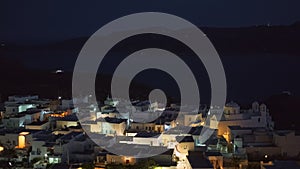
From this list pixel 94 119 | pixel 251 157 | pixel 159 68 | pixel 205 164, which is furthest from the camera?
pixel 159 68

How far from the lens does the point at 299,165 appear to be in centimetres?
595

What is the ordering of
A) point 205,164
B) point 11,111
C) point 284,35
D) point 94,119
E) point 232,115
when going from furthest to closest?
point 284,35 → point 11,111 → point 94,119 → point 232,115 → point 205,164

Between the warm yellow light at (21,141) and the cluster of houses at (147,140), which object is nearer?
the cluster of houses at (147,140)

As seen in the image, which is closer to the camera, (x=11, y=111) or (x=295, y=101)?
(x=11, y=111)

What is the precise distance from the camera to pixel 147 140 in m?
7.40

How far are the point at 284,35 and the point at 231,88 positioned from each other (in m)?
24.1

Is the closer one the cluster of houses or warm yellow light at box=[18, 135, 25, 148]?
the cluster of houses

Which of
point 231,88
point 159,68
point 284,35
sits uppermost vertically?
point 284,35

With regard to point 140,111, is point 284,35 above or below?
above

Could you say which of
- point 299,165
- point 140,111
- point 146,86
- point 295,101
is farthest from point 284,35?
point 299,165

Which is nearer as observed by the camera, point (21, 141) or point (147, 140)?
point (147, 140)

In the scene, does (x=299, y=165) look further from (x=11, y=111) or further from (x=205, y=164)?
(x=11, y=111)

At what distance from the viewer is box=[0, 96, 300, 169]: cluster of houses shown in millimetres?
6516

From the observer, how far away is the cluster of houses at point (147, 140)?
21.4 ft
